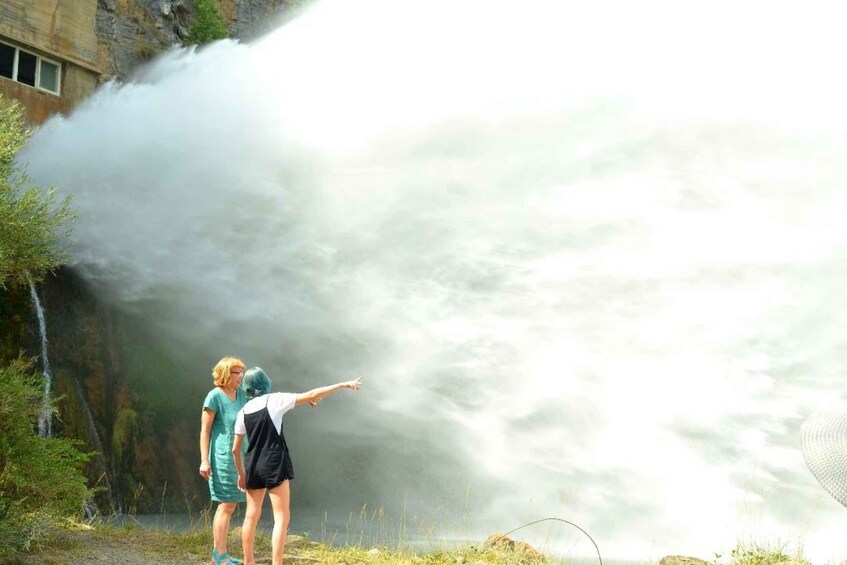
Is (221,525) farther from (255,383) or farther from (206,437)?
(255,383)

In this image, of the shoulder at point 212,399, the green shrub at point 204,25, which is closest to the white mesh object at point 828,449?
the shoulder at point 212,399

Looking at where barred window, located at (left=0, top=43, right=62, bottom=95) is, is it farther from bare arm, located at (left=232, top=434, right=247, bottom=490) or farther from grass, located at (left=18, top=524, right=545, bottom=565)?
bare arm, located at (left=232, top=434, right=247, bottom=490)

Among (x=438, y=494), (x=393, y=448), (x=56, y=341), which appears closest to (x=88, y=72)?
(x=56, y=341)

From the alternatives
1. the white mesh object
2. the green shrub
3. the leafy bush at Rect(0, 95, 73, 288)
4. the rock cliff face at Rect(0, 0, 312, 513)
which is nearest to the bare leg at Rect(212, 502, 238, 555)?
the leafy bush at Rect(0, 95, 73, 288)

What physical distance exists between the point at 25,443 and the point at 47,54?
14.4 metres

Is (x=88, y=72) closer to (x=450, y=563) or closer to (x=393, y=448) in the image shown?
(x=393, y=448)

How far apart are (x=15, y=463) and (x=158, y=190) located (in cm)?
1282

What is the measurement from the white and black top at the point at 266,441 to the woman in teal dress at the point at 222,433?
529 millimetres

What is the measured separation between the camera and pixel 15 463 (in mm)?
7445

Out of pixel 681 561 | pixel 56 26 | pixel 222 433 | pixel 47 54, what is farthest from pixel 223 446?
pixel 56 26

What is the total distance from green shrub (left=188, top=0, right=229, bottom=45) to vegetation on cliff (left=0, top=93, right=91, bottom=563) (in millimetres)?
14247

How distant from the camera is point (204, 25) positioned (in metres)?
22.9

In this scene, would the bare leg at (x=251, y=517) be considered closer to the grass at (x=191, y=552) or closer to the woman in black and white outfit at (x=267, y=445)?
the woman in black and white outfit at (x=267, y=445)

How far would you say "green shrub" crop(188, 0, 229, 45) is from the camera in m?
22.8
